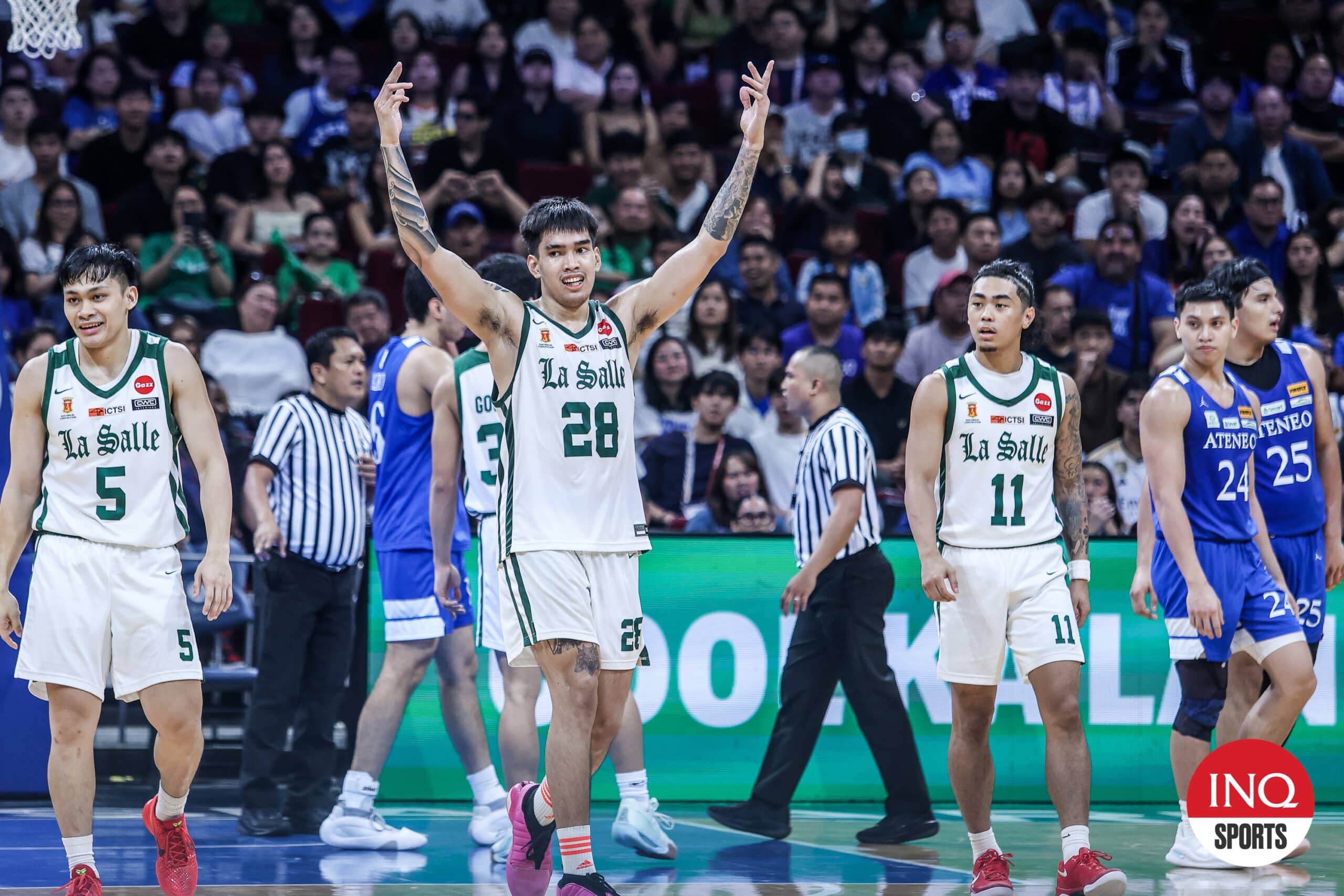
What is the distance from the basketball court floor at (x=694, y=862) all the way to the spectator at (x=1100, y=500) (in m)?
2.05

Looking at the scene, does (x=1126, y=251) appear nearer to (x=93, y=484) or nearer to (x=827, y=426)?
(x=827, y=426)

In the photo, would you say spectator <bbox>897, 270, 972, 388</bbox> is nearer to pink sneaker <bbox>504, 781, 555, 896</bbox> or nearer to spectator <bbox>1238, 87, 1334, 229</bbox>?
spectator <bbox>1238, 87, 1334, 229</bbox>

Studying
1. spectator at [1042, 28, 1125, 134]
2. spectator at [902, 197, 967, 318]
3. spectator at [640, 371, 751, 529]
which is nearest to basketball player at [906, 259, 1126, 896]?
spectator at [640, 371, 751, 529]

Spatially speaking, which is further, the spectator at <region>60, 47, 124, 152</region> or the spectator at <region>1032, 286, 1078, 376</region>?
the spectator at <region>60, 47, 124, 152</region>

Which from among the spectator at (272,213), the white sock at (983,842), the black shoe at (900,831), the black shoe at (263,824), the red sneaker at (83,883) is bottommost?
the black shoe at (900,831)

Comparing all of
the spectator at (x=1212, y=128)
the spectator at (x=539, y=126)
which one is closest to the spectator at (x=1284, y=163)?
the spectator at (x=1212, y=128)

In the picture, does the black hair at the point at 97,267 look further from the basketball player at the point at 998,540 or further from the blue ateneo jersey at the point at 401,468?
the basketball player at the point at 998,540

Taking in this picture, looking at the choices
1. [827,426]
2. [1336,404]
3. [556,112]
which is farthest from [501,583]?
[556,112]

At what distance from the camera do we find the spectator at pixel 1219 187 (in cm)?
1303

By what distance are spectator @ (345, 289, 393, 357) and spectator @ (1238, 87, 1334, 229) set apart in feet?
25.7

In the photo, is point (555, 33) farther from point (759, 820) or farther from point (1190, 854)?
point (1190, 854)

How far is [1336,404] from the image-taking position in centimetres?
1066

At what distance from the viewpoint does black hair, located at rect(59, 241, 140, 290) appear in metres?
5.58

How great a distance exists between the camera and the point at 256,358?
11.1m
